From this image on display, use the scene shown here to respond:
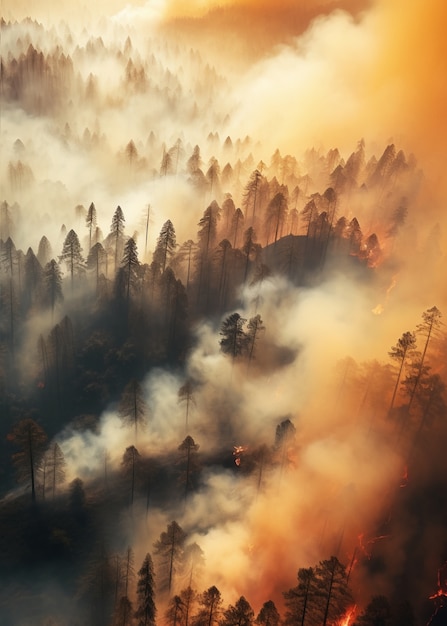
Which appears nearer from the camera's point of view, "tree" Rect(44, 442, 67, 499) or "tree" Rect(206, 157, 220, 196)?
"tree" Rect(44, 442, 67, 499)

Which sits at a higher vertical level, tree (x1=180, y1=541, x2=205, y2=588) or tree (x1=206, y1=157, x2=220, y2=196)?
tree (x1=206, y1=157, x2=220, y2=196)

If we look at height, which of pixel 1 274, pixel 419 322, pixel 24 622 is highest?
pixel 1 274

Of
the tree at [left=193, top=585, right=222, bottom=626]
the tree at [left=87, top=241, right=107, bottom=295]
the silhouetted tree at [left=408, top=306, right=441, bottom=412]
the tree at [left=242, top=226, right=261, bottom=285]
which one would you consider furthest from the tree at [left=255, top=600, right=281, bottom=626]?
the tree at [left=87, top=241, right=107, bottom=295]

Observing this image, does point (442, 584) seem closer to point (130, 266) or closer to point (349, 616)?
point (349, 616)

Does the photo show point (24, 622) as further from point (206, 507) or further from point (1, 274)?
point (1, 274)

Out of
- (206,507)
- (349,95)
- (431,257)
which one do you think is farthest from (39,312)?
(349,95)

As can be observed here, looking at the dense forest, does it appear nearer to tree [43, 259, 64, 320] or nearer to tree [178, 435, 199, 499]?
tree [43, 259, 64, 320]

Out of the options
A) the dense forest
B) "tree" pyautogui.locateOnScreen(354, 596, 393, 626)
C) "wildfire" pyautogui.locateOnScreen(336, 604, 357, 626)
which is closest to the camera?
"tree" pyautogui.locateOnScreen(354, 596, 393, 626)
